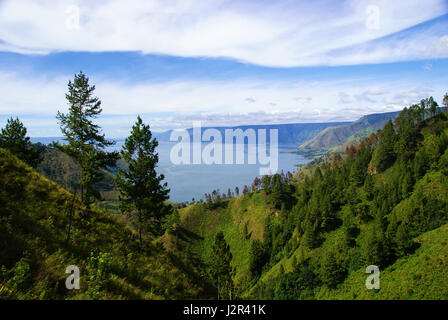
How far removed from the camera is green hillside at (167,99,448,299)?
54125 millimetres

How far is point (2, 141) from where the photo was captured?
36.1m

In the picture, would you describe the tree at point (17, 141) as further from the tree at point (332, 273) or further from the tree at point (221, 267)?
the tree at point (332, 273)

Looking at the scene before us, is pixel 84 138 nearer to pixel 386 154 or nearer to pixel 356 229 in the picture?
pixel 356 229

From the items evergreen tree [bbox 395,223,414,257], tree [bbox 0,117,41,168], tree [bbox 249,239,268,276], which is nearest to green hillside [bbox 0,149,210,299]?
tree [bbox 0,117,41,168]

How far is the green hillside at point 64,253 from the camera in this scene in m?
8.83

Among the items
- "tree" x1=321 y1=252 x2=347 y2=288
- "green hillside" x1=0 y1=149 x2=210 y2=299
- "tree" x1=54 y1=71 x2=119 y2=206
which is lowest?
"tree" x1=321 y1=252 x2=347 y2=288

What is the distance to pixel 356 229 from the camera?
3007 inches

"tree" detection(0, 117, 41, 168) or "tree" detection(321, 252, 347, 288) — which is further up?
"tree" detection(0, 117, 41, 168)

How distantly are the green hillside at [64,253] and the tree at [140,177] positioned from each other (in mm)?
2422

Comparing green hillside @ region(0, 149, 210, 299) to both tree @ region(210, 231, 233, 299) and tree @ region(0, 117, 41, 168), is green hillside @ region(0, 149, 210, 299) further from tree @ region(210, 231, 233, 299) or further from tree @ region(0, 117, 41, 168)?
tree @ region(0, 117, 41, 168)

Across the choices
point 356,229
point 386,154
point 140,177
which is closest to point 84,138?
point 140,177

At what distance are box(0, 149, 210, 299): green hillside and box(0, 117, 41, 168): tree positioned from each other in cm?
2538
